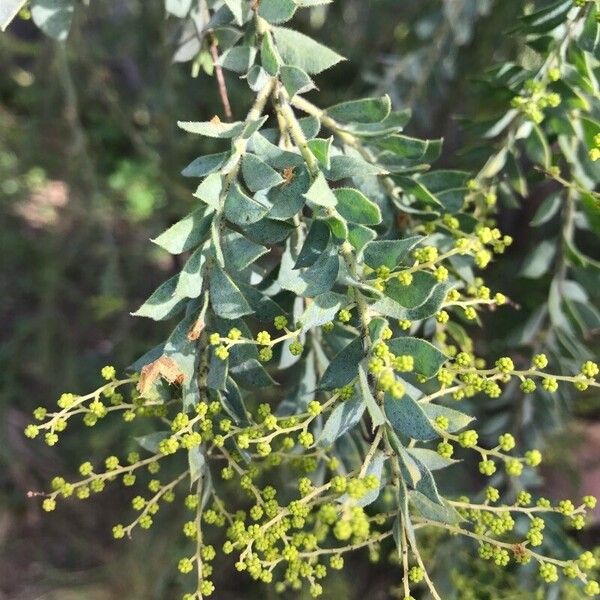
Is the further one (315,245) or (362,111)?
(362,111)

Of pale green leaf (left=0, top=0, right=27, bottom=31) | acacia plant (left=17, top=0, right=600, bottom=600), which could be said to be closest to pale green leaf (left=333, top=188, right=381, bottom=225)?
acacia plant (left=17, top=0, right=600, bottom=600)

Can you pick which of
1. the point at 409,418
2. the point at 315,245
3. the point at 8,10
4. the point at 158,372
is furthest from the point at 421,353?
the point at 8,10

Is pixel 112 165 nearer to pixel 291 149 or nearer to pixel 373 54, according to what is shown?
pixel 373 54

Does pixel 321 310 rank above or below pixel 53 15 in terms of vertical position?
below

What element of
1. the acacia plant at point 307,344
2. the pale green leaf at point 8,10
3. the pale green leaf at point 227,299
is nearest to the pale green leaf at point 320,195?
the acacia plant at point 307,344

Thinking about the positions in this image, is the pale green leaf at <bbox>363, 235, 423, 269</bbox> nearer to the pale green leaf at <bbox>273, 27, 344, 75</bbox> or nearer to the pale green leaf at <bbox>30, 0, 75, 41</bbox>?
the pale green leaf at <bbox>273, 27, 344, 75</bbox>

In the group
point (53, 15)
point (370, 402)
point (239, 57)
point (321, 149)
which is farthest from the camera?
point (53, 15)

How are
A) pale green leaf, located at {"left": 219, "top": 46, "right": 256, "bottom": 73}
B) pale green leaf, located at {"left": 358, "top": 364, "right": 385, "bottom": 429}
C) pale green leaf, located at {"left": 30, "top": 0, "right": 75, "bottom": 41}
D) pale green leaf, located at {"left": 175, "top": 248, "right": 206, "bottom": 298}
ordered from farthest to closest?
pale green leaf, located at {"left": 30, "top": 0, "right": 75, "bottom": 41} < pale green leaf, located at {"left": 219, "top": 46, "right": 256, "bottom": 73} < pale green leaf, located at {"left": 175, "top": 248, "right": 206, "bottom": 298} < pale green leaf, located at {"left": 358, "top": 364, "right": 385, "bottom": 429}

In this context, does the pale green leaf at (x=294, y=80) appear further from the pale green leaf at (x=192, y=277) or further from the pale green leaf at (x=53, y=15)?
the pale green leaf at (x=53, y=15)

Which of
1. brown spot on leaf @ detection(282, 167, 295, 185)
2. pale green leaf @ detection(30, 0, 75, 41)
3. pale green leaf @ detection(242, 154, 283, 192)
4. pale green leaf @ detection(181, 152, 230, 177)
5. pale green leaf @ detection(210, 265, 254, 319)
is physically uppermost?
pale green leaf @ detection(30, 0, 75, 41)

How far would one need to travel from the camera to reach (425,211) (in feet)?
3.00

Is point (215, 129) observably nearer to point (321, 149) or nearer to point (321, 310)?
point (321, 149)

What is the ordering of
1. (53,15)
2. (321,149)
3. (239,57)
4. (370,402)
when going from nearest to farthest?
1. (370,402)
2. (321,149)
3. (239,57)
4. (53,15)

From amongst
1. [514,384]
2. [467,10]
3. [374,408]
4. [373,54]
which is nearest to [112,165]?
[373,54]
